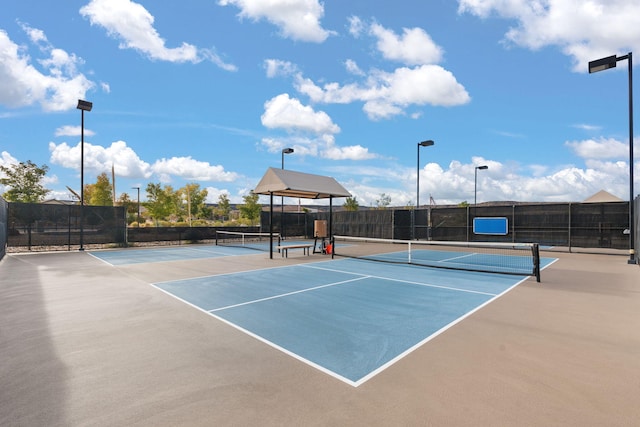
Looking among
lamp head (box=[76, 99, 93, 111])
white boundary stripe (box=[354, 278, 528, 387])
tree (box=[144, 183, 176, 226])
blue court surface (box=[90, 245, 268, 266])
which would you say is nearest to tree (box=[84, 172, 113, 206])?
tree (box=[144, 183, 176, 226])

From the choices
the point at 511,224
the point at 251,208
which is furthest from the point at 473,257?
the point at 251,208

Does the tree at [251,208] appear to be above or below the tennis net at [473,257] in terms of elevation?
above

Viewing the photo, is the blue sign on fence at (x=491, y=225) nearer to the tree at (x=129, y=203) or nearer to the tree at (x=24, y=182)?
the tree at (x=24, y=182)

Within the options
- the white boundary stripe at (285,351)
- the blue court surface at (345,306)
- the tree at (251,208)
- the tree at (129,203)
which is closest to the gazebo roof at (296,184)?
the blue court surface at (345,306)

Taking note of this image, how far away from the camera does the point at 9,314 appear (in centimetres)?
621

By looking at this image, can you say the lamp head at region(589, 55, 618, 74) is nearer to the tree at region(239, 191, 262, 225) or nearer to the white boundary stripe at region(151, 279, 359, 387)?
the white boundary stripe at region(151, 279, 359, 387)

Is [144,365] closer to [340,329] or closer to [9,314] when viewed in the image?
[340,329]

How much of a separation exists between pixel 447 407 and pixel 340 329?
92.3 inches

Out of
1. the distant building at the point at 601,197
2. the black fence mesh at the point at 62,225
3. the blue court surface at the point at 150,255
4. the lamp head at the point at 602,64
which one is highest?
the lamp head at the point at 602,64

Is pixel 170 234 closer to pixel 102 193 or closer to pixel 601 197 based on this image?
pixel 601 197

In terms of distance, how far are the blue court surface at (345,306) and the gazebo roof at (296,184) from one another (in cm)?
485

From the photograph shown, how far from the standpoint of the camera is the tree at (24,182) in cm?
3369

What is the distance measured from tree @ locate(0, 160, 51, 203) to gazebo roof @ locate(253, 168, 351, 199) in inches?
1303

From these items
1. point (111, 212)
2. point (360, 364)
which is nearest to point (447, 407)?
point (360, 364)
